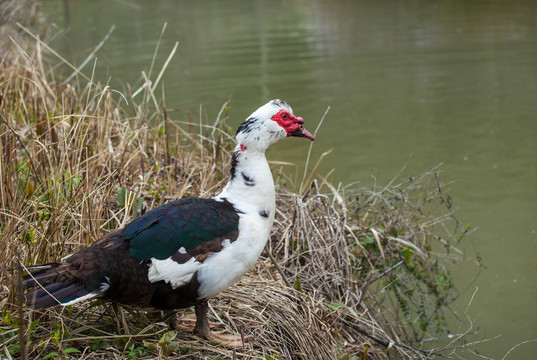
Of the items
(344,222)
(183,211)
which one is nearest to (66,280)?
(183,211)

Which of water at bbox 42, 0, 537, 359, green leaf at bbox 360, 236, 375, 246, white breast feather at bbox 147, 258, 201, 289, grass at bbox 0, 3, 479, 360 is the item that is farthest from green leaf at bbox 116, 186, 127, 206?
green leaf at bbox 360, 236, 375, 246

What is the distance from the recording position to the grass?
2.75 m

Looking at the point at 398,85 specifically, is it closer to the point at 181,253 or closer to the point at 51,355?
the point at 181,253

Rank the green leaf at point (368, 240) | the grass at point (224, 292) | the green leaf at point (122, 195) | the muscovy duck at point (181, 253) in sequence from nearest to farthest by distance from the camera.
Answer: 1. the muscovy duck at point (181, 253)
2. the grass at point (224, 292)
3. the green leaf at point (122, 195)
4. the green leaf at point (368, 240)

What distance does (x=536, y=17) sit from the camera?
13.8m

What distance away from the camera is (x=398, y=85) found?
959cm

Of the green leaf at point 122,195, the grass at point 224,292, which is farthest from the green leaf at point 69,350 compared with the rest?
the green leaf at point 122,195

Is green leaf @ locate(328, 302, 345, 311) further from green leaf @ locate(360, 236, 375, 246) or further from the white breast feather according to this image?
the white breast feather

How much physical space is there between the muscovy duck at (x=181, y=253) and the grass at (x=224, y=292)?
18 centimetres

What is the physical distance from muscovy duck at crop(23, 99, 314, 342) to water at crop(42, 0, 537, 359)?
141 cm

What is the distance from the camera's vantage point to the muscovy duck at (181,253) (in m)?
2.46

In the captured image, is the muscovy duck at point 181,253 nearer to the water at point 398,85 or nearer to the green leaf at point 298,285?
the green leaf at point 298,285

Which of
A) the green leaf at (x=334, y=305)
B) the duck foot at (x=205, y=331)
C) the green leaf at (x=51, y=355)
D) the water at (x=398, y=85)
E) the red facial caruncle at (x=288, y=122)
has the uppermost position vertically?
the red facial caruncle at (x=288, y=122)

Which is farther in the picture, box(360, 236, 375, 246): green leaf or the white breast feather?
box(360, 236, 375, 246): green leaf
